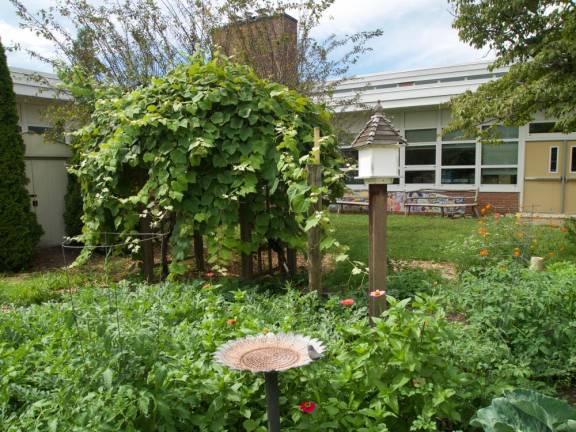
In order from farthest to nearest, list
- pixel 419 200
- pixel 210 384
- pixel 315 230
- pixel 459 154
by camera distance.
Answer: pixel 459 154
pixel 419 200
pixel 315 230
pixel 210 384

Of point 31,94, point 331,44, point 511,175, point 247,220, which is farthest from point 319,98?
point 511,175

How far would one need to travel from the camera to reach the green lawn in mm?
6808

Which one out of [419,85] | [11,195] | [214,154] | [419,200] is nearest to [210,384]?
[214,154]

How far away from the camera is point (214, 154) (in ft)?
12.9

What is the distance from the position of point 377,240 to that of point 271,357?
4.66 feet

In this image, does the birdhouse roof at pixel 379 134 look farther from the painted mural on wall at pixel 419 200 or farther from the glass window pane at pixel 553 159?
the glass window pane at pixel 553 159

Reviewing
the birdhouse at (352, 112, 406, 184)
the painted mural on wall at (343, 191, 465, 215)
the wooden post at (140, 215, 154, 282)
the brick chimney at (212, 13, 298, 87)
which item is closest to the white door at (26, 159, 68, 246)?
the brick chimney at (212, 13, 298, 87)

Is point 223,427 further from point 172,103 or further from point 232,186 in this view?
point 172,103

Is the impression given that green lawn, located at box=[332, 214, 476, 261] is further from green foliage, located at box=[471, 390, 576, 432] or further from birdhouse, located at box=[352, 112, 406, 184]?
green foliage, located at box=[471, 390, 576, 432]

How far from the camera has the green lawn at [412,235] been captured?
22.3ft

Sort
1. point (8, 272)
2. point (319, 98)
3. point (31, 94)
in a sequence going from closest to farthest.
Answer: point (8, 272) → point (319, 98) → point (31, 94)

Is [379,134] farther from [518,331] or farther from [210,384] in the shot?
[210,384]

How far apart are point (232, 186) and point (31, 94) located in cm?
882

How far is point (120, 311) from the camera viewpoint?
111 inches
